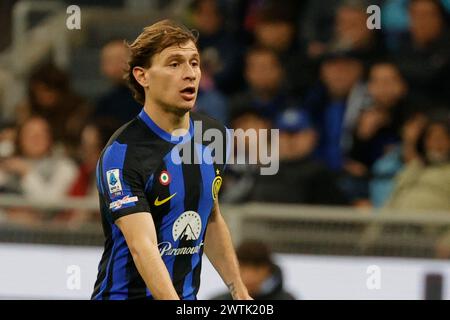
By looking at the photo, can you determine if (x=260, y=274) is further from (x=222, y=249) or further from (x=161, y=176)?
(x=161, y=176)

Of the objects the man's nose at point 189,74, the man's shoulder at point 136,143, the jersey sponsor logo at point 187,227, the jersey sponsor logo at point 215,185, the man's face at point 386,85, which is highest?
the man's nose at point 189,74

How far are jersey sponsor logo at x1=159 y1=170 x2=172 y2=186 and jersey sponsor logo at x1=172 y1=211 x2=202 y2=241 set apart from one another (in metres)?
0.16

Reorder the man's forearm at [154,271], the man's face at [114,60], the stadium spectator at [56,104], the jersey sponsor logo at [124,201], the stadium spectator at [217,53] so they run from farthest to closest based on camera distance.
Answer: the man's face at [114,60], the stadium spectator at [217,53], the stadium spectator at [56,104], the jersey sponsor logo at [124,201], the man's forearm at [154,271]

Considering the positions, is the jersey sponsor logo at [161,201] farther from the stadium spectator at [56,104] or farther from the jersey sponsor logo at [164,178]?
the stadium spectator at [56,104]

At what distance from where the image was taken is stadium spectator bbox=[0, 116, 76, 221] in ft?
32.6

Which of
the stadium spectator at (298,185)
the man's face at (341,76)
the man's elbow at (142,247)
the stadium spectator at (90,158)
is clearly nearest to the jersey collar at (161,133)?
the man's elbow at (142,247)

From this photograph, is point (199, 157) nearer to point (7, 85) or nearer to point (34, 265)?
point (34, 265)

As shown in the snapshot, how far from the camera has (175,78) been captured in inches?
245

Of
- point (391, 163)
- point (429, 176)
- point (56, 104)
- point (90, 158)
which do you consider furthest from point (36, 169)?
point (429, 176)

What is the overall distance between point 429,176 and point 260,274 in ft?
4.98

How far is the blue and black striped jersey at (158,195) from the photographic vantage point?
6.18m

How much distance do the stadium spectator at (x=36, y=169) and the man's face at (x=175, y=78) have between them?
3.63 metres

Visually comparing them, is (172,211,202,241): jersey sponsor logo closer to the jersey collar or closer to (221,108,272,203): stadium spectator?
the jersey collar
